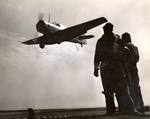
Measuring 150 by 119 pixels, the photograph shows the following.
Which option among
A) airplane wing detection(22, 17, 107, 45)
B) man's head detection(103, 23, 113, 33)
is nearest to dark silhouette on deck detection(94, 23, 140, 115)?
man's head detection(103, 23, 113, 33)

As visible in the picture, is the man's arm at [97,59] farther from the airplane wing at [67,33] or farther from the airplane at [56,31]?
the airplane wing at [67,33]

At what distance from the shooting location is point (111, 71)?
17.7ft

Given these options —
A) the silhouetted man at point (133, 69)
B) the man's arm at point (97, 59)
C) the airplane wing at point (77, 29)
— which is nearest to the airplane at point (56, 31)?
the airplane wing at point (77, 29)

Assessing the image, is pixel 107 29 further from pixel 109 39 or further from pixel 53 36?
pixel 53 36

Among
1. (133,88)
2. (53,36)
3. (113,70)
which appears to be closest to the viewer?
(113,70)

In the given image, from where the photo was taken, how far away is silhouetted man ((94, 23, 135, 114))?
17.7ft

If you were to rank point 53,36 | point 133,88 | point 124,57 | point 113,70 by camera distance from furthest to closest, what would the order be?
point 53,36
point 133,88
point 124,57
point 113,70

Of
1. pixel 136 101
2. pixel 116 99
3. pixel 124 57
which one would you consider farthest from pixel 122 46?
pixel 136 101

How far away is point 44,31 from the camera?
36.4m

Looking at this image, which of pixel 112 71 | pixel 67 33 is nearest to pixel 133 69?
pixel 112 71

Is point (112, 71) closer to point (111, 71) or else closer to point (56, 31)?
point (111, 71)

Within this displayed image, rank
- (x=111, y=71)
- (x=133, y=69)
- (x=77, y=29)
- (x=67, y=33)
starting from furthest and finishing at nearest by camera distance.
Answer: (x=77, y=29) → (x=67, y=33) → (x=133, y=69) → (x=111, y=71)

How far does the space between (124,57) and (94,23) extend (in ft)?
106

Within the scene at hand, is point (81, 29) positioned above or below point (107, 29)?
above
